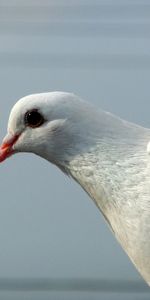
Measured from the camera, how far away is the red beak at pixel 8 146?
250 centimetres

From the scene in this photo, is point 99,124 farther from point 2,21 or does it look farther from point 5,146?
point 2,21

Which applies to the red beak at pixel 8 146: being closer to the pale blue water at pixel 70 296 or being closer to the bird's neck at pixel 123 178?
the bird's neck at pixel 123 178

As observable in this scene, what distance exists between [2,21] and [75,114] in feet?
4.43

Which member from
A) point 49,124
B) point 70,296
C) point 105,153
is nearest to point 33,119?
point 49,124

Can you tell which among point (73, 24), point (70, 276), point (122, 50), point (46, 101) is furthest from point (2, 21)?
point (46, 101)

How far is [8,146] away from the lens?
2.52 m

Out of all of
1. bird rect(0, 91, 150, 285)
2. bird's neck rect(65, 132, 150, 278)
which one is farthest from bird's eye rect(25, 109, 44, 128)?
bird's neck rect(65, 132, 150, 278)

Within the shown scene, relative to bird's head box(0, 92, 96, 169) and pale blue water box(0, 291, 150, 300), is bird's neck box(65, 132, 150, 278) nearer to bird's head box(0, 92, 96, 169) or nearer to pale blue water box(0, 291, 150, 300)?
bird's head box(0, 92, 96, 169)

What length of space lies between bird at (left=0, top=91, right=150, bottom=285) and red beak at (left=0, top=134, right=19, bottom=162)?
9 centimetres

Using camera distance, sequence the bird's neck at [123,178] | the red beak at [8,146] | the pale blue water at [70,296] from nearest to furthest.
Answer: the bird's neck at [123,178], the red beak at [8,146], the pale blue water at [70,296]

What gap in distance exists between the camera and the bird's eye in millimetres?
2408

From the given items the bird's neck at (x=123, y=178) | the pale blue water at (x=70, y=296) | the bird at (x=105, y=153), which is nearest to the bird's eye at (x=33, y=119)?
the bird at (x=105, y=153)

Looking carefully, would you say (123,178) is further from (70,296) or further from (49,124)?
(70,296)

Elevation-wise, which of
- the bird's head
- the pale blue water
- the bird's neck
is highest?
the bird's head
